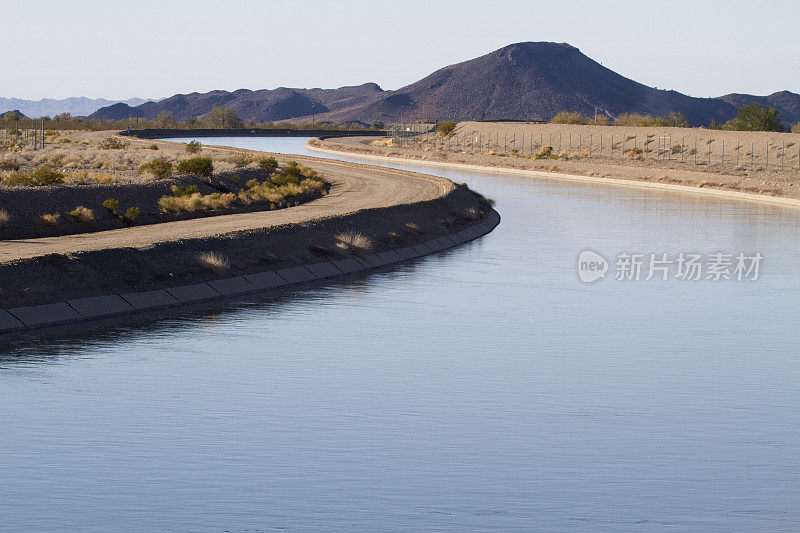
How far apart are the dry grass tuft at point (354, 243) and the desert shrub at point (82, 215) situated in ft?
29.4

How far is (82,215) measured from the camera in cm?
3594

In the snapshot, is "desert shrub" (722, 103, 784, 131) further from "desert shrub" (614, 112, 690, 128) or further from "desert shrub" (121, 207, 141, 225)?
"desert shrub" (121, 207, 141, 225)

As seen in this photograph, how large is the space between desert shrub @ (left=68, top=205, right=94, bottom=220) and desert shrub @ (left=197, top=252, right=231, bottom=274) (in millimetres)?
10704

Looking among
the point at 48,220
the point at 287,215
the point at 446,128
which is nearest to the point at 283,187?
the point at 287,215

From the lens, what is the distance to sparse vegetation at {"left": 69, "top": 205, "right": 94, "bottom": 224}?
35.6m

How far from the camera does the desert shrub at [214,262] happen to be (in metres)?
26.1

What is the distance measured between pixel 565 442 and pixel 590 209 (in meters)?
39.1

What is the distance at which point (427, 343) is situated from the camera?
1931cm

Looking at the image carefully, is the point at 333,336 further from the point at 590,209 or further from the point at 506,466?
the point at 590,209

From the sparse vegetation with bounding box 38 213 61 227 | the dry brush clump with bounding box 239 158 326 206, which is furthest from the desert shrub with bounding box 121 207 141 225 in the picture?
→ the dry brush clump with bounding box 239 158 326 206

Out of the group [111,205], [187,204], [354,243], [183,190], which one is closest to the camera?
[354,243]

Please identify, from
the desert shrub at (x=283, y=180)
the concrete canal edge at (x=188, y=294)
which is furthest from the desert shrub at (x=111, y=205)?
the desert shrub at (x=283, y=180)

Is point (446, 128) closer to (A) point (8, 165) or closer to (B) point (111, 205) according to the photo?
(A) point (8, 165)

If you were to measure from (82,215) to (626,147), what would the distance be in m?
84.2
